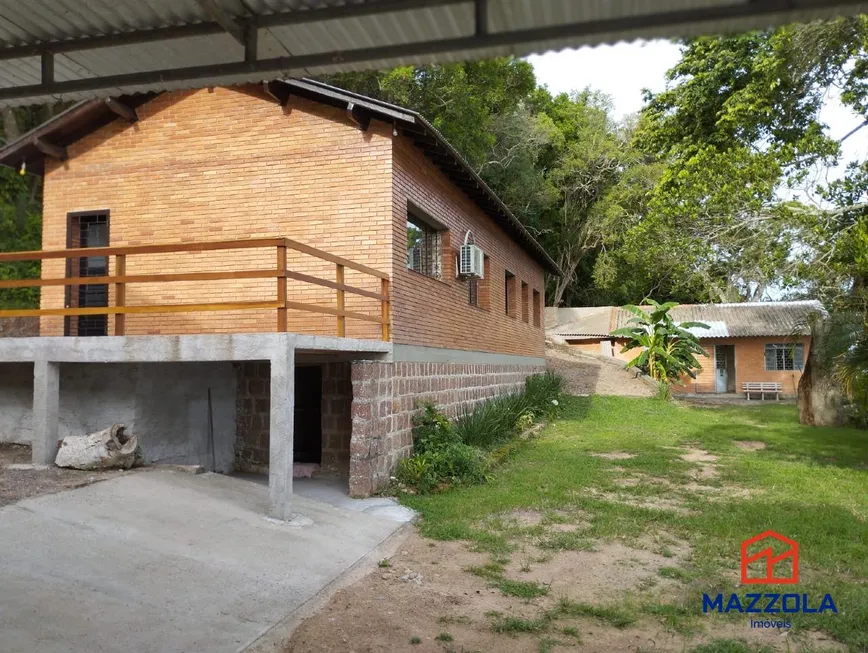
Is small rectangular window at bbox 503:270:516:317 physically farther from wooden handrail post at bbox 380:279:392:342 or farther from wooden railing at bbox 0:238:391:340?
wooden railing at bbox 0:238:391:340

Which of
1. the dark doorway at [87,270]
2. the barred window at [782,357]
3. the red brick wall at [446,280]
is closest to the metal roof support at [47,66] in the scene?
the red brick wall at [446,280]

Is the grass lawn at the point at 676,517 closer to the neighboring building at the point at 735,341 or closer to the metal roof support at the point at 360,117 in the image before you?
the metal roof support at the point at 360,117

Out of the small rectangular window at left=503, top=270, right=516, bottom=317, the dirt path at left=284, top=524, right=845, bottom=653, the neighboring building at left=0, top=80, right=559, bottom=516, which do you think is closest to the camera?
the dirt path at left=284, top=524, right=845, bottom=653

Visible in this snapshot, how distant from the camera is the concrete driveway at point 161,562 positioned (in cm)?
448

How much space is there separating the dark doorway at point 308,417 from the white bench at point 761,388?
2248 cm

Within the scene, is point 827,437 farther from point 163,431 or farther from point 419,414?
point 163,431

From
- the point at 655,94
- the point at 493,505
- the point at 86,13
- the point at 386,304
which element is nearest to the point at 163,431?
the point at 386,304

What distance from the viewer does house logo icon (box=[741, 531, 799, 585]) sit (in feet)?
19.5

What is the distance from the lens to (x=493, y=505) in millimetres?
8547

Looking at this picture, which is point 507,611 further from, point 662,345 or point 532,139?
point 532,139

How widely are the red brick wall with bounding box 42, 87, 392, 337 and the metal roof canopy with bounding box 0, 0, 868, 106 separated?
5.84 metres

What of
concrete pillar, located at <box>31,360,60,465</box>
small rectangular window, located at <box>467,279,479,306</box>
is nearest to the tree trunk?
small rectangular window, located at <box>467,279,479,306</box>

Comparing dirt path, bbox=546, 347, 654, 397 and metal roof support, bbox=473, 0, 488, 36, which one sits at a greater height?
metal roof support, bbox=473, 0, 488, 36
